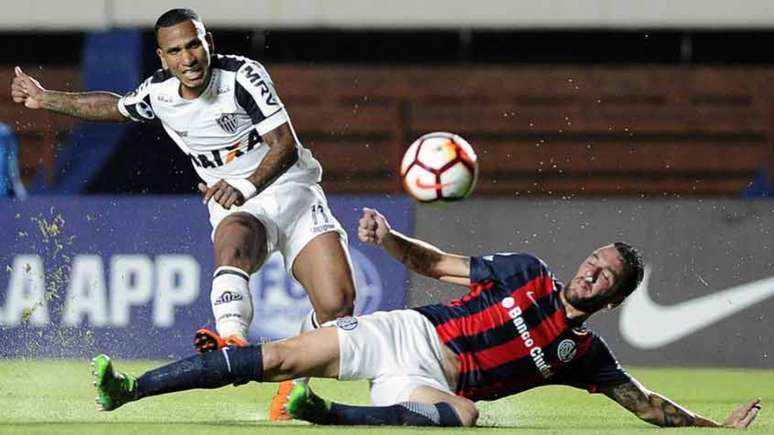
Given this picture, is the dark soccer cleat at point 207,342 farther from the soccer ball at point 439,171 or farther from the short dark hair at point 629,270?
the short dark hair at point 629,270

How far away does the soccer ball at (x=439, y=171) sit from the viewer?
8.20m

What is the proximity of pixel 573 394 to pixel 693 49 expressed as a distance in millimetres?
9834

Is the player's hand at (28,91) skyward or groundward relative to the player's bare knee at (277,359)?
skyward

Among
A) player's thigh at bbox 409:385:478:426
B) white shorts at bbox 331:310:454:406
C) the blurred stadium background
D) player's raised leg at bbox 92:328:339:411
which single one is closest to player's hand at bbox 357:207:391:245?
white shorts at bbox 331:310:454:406

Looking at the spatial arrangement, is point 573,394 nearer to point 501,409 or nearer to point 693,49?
point 501,409

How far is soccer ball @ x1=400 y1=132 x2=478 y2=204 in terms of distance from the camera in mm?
8195

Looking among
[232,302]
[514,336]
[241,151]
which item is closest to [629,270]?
[514,336]

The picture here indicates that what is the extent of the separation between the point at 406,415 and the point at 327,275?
5.69ft

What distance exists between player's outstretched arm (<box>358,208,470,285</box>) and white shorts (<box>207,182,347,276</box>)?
1.40 m

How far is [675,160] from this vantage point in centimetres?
1873

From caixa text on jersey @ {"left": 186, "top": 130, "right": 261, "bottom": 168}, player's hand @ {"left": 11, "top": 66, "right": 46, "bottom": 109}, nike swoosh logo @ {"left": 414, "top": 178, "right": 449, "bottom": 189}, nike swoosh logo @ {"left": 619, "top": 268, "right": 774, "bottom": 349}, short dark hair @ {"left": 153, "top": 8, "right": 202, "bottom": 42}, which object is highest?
short dark hair @ {"left": 153, "top": 8, "right": 202, "bottom": 42}

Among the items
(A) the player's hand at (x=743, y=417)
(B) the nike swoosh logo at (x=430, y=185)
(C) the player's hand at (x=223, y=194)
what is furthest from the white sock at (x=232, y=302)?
(A) the player's hand at (x=743, y=417)

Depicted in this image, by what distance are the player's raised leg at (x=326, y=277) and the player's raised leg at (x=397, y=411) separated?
51.6 inches

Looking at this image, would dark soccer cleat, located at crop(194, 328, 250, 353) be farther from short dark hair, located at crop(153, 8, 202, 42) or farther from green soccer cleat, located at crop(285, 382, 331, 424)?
short dark hair, located at crop(153, 8, 202, 42)
